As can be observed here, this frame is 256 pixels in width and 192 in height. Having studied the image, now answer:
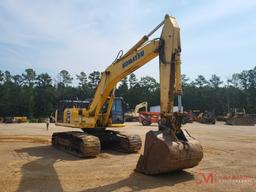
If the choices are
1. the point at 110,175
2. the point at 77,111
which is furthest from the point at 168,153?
the point at 77,111

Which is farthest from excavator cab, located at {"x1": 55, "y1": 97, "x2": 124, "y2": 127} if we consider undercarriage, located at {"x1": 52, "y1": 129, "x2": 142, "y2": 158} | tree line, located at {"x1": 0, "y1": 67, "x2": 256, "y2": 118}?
tree line, located at {"x1": 0, "y1": 67, "x2": 256, "y2": 118}

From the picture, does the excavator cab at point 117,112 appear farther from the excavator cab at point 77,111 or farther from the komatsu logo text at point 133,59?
the komatsu logo text at point 133,59

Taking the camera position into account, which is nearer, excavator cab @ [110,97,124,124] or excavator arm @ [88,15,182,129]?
excavator arm @ [88,15,182,129]

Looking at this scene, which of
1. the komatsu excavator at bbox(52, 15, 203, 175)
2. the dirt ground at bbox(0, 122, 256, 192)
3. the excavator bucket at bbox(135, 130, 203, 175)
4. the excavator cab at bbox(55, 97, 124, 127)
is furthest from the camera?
the excavator cab at bbox(55, 97, 124, 127)

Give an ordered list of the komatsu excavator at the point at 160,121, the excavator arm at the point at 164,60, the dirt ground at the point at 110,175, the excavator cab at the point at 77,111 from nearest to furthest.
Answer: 1. the dirt ground at the point at 110,175
2. the komatsu excavator at the point at 160,121
3. the excavator arm at the point at 164,60
4. the excavator cab at the point at 77,111

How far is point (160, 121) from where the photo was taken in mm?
8977

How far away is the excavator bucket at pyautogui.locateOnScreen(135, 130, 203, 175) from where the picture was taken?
825 cm

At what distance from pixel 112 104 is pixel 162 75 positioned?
221 inches

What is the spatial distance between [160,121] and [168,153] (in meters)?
1.13

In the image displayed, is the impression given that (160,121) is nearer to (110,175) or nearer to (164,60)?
(164,60)

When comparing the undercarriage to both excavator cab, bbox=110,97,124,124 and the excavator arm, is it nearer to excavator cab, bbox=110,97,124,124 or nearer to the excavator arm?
excavator cab, bbox=110,97,124,124

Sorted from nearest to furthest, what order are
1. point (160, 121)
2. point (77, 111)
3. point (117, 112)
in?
1. point (160, 121)
2. point (77, 111)
3. point (117, 112)

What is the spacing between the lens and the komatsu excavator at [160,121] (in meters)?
8.55

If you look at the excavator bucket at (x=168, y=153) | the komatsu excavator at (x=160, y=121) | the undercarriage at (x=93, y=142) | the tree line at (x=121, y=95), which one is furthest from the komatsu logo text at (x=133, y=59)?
the tree line at (x=121, y=95)
